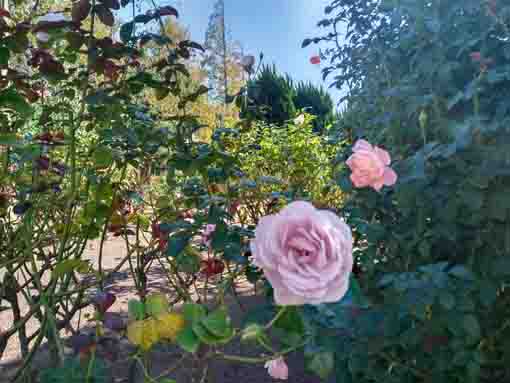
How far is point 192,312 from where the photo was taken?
711mm

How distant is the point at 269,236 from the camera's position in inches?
22.0

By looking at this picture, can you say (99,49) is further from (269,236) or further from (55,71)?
(269,236)

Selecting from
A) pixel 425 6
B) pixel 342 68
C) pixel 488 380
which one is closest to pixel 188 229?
pixel 488 380

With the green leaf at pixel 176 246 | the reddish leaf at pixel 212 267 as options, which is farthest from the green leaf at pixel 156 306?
the reddish leaf at pixel 212 267

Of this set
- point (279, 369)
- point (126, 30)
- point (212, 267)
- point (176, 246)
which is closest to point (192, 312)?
point (176, 246)

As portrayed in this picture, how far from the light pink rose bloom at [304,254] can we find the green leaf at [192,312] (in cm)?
18

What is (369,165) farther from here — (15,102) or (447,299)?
(15,102)

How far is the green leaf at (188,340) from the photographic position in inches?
25.6

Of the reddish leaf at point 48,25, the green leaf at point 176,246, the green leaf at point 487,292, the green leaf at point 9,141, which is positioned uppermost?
the reddish leaf at point 48,25

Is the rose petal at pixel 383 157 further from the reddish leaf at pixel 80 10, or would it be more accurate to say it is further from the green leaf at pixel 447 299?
the reddish leaf at pixel 80 10

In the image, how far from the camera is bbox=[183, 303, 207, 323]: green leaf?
702mm

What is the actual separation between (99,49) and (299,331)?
101 centimetres

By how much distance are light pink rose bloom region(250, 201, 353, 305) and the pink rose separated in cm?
29

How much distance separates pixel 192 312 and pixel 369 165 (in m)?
0.41
